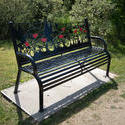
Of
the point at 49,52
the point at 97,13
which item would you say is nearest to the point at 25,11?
the point at 97,13

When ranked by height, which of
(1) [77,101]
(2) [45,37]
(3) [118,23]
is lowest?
(1) [77,101]

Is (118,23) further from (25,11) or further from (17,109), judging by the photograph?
(17,109)

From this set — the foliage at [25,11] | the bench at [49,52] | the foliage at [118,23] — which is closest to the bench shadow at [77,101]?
the bench at [49,52]

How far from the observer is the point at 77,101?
309cm

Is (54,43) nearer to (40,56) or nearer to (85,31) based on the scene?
(40,56)

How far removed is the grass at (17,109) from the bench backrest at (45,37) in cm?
89

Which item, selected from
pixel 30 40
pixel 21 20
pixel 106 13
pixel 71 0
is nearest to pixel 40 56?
pixel 30 40

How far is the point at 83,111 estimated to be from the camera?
9.22 feet

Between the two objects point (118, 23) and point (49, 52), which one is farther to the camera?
point (118, 23)

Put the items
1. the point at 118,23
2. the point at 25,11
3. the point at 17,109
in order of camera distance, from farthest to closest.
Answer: the point at 25,11 → the point at 118,23 → the point at 17,109

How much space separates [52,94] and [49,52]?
2.72 feet

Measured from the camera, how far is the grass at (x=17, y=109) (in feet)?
8.62

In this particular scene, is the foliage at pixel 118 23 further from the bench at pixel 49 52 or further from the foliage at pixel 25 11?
the bench at pixel 49 52

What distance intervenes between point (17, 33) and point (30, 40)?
29 cm
